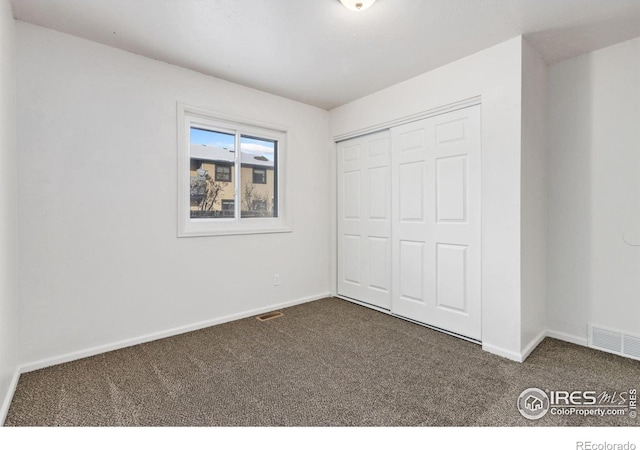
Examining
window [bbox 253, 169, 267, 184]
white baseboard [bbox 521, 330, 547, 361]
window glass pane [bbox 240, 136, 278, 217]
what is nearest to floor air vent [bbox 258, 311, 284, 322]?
window glass pane [bbox 240, 136, 278, 217]

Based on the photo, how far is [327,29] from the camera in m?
2.19

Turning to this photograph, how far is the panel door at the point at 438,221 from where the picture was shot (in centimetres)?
263

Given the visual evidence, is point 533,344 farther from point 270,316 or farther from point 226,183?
point 226,183

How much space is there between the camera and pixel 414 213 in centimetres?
307

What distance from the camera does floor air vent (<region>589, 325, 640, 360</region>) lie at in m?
2.33

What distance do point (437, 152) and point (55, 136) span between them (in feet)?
10.1

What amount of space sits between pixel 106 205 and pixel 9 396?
4.33 ft

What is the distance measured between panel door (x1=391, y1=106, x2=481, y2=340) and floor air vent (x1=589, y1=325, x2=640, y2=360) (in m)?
0.91

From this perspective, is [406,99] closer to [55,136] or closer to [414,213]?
[414,213]
